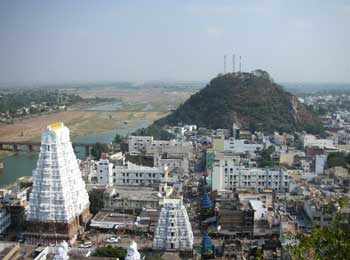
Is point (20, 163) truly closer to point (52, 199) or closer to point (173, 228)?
point (52, 199)

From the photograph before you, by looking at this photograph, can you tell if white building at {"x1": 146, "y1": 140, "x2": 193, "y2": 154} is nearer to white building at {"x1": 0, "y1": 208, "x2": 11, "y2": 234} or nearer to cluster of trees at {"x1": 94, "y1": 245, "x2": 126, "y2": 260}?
white building at {"x1": 0, "y1": 208, "x2": 11, "y2": 234}

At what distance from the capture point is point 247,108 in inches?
1308

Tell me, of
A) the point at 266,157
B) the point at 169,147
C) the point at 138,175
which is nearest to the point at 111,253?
the point at 138,175

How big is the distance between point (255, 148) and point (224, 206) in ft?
34.5

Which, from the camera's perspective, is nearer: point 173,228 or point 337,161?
point 173,228

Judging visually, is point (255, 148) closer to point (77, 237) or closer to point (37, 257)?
point (77, 237)

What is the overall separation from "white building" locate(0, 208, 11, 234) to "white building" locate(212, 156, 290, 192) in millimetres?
7572

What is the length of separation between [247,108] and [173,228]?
22796 millimetres

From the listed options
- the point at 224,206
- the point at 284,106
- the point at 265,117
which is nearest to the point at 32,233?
the point at 224,206

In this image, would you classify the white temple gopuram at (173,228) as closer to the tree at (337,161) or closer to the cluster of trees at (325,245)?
the cluster of trees at (325,245)

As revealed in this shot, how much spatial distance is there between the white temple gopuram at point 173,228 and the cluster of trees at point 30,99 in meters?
23.5

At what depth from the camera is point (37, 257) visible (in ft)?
35.9

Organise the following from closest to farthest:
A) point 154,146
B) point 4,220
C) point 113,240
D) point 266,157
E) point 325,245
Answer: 1. point 325,245
2. point 113,240
3. point 4,220
4. point 266,157
5. point 154,146

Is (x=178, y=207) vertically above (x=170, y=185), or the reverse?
(x=178, y=207)
